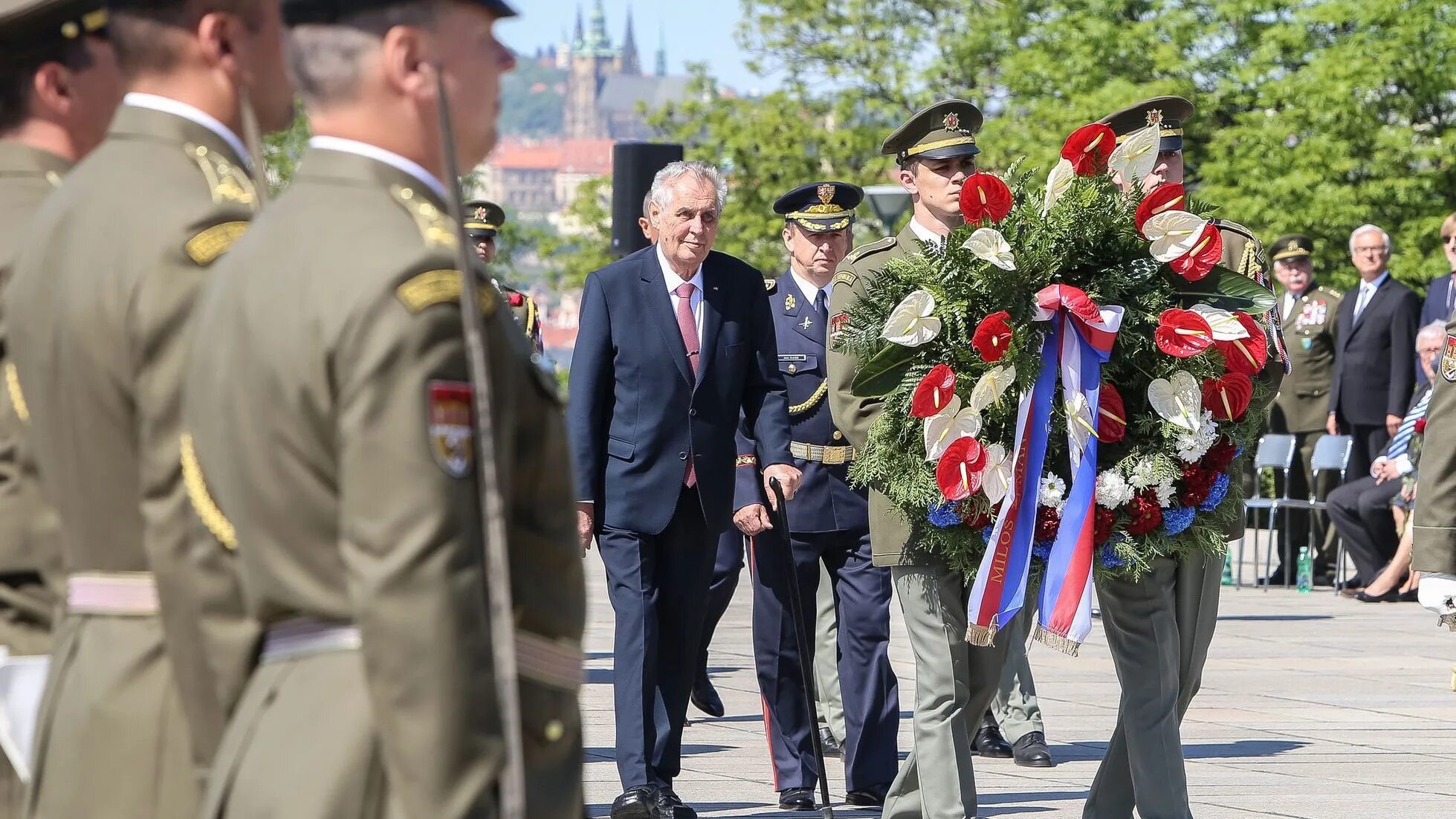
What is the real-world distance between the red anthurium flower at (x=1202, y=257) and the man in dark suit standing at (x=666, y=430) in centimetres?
214

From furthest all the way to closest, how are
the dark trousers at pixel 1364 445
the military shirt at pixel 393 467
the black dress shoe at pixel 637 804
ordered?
the dark trousers at pixel 1364 445, the black dress shoe at pixel 637 804, the military shirt at pixel 393 467

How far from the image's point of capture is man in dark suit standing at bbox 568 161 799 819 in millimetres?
7953

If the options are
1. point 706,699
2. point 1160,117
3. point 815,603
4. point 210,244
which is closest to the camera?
point 210,244

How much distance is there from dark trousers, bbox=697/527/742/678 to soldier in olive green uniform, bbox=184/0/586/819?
5.90m

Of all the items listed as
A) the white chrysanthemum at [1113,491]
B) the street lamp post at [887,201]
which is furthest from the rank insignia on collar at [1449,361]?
the street lamp post at [887,201]

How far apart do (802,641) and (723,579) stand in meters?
1.30

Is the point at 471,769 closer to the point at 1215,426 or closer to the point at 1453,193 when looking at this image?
the point at 1215,426

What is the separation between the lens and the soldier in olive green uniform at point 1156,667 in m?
6.68

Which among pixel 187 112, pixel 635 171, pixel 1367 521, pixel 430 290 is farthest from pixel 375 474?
pixel 1367 521

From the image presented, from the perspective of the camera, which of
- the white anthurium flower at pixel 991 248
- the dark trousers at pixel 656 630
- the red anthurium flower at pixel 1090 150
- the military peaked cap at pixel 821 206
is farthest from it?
the military peaked cap at pixel 821 206

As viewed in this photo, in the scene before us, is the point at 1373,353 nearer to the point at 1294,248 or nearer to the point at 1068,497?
the point at 1294,248

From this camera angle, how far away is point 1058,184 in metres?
6.75

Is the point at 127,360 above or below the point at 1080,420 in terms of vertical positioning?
above

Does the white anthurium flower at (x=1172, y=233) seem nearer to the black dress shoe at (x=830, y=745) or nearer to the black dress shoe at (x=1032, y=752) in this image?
the black dress shoe at (x=1032, y=752)
